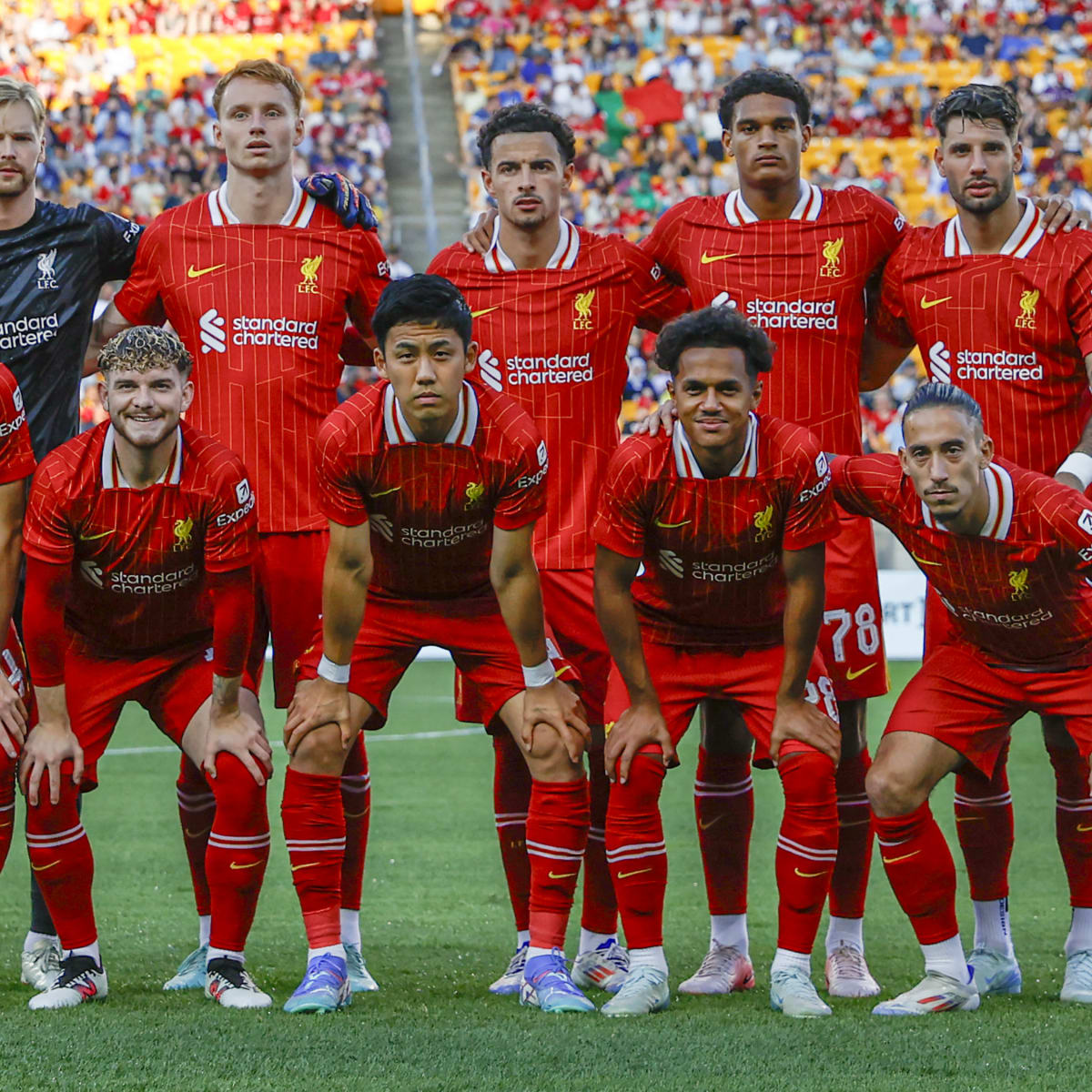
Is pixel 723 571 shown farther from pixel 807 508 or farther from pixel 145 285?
pixel 145 285

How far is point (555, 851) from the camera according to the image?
4.66 metres

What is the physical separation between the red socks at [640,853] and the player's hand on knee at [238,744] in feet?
3.24

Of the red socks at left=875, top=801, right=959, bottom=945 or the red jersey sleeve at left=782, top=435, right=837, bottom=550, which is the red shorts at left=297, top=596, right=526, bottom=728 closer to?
the red jersey sleeve at left=782, top=435, right=837, bottom=550

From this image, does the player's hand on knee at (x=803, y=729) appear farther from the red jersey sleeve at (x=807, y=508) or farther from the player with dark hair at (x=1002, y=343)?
the player with dark hair at (x=1002, y=343)

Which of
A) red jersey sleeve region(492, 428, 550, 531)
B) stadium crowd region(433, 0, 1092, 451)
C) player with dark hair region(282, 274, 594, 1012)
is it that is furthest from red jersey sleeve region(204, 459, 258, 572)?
stadium crowd region(433, 0, 1092, 451)

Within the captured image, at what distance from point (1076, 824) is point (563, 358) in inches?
82.4

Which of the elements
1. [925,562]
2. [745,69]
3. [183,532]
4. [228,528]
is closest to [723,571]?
[925,562]

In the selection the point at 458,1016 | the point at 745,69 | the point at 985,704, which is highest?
the point at 745,69

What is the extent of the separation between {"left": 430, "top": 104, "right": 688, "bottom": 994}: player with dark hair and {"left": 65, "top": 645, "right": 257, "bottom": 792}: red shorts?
934 mm

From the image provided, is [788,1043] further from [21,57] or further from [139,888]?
[21,57]

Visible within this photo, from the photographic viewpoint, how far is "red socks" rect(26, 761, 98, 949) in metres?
4.68

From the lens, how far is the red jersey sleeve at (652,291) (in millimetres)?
5363

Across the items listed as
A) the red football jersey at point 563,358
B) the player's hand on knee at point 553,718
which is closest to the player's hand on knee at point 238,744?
the player's hand on knee at point 553,718

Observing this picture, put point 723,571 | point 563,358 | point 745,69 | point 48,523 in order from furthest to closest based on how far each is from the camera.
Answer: point 745,69
point 563,358
point 723,571
point 48,523
